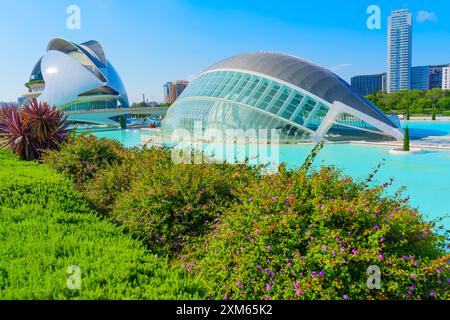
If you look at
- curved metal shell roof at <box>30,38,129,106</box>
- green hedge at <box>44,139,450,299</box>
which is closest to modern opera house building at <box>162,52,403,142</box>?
green hedge at <box>44,139,450,299</box>

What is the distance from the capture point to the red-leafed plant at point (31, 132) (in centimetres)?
1237

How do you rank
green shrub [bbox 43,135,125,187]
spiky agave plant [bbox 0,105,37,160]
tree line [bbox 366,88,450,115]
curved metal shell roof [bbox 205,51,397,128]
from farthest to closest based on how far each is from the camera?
tree line [bbox 366,88,450,115]
curved metal shell roof [bbox 205,51,397,128]
spiky agave plant [bbox 0,105,37,160]
green shrub [bbox 43,135,125,187]

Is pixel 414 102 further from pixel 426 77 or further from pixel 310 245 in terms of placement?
pixel 426 77

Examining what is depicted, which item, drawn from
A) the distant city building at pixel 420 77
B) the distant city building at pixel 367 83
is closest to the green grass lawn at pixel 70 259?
the distant city building at pixel 367 83

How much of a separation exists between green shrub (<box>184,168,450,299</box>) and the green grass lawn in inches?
25.8

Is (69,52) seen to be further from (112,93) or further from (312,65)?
(312,65)

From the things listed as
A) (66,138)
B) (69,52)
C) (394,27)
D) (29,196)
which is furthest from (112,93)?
(394,27)

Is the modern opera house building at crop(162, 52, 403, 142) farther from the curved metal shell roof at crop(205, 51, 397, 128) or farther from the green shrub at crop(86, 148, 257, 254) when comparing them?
the green shrub at crop(86, 148, 257, 254)

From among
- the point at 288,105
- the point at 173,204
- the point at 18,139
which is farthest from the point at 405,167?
the point at 18,139

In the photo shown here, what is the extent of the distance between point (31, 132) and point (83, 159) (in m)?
3.86

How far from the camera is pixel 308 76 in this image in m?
27.4

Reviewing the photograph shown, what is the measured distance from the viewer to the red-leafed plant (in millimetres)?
12367
